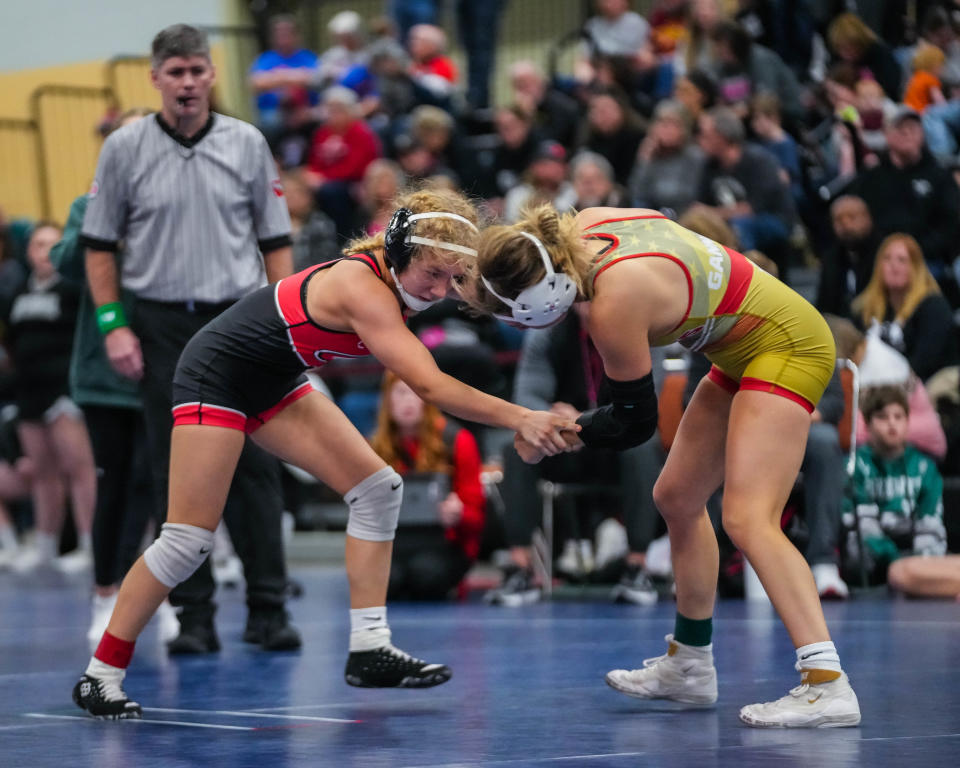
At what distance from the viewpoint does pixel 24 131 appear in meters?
15.5

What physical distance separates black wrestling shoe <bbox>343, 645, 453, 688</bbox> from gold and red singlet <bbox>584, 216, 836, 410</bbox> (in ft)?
4.04

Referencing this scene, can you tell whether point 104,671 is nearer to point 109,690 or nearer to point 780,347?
point 109,690

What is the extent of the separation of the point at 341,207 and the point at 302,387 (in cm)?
789

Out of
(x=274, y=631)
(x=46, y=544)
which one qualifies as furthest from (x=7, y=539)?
(x=274, y=631)

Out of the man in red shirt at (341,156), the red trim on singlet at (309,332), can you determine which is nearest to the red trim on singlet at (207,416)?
the red trim on singlet at (309,332)

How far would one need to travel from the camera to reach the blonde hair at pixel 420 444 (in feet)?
26.9

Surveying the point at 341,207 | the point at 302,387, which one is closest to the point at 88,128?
the point at 341,207

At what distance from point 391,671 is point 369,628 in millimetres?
141

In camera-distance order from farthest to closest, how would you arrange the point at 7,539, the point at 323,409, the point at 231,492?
the point at 7,539, the point at 231,492, the point at 323,409

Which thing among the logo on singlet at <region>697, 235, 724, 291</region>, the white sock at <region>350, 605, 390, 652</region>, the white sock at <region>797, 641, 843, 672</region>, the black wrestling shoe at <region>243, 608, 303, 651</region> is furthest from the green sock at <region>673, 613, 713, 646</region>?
the black wrestling shoe at <region>243, 608, 303, 651</region>

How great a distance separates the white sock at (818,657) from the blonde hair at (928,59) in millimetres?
7384

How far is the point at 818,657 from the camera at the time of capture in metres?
3.95

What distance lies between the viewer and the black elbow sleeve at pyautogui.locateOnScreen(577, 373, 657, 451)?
3926mm

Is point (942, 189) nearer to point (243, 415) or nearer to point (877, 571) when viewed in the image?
point (877, 571)
